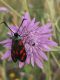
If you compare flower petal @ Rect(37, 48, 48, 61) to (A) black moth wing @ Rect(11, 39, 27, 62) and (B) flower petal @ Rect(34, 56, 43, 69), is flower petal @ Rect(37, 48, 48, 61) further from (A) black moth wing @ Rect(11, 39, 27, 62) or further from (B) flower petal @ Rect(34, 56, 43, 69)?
(A) black moth wing @ Rect(11, 39, 27, 62)

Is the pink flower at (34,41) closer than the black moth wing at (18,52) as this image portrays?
No

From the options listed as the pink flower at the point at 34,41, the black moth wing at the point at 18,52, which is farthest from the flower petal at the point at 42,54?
the black moth wing at the point at 18,52

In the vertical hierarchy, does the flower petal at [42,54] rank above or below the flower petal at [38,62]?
above

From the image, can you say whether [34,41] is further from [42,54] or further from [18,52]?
[18,52]

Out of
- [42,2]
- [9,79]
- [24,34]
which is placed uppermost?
[42,2]

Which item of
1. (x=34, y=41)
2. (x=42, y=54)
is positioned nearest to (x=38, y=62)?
(x=42, y=54)

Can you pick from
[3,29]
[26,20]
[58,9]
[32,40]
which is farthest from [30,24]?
[58,9]

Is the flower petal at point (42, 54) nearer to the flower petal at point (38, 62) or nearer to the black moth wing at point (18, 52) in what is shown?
the flower petal at point (38, 62)

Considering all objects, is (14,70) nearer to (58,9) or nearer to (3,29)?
(3,29)

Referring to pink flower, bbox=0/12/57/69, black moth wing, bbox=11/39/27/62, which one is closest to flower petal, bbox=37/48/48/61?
pink flower, bbox=0/12/57/69

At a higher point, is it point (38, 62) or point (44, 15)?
point (44, 15)
